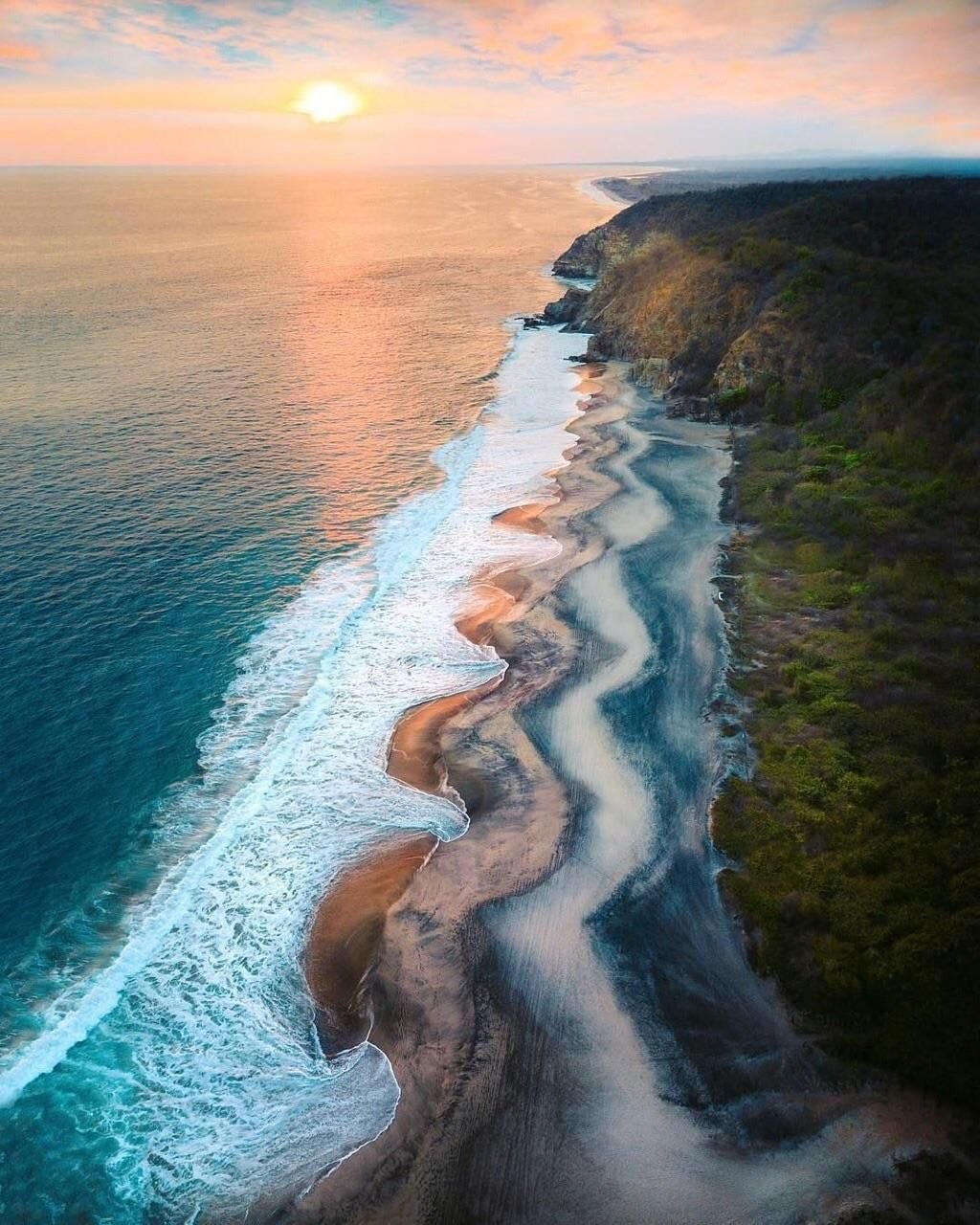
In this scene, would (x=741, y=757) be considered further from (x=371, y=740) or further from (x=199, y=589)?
(x=199, y=589)

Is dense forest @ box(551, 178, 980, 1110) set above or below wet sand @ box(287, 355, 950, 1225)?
above

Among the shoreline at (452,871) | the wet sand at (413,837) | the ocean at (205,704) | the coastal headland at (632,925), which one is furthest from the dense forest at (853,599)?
the ocean at (205,704)

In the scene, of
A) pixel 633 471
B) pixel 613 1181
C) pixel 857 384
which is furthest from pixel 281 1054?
pixel 857 384

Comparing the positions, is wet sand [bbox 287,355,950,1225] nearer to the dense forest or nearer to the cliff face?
the dense forest

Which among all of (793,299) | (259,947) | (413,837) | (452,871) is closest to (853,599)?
(452,871)

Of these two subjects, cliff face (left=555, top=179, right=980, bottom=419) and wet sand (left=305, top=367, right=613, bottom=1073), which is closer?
wet sand (left=305, top=367, right=613, bottom=1073)

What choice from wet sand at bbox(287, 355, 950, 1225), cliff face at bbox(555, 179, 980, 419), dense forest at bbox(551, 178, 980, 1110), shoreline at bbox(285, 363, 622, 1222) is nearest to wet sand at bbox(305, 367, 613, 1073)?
shoreline at bbox(285, 363, 622, 1222)
